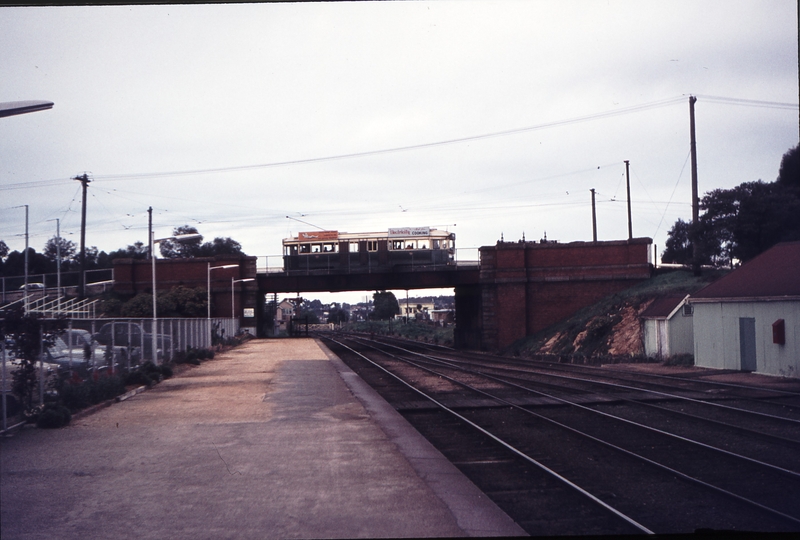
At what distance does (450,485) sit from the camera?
26.8ft

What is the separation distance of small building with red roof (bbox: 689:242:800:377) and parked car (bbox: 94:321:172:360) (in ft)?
65.1

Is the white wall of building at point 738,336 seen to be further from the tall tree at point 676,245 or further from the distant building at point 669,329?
the tall tree at point 676,245

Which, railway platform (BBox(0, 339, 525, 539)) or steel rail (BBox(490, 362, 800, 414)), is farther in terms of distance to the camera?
steel rail (BBox(490, 362, 800, 414))

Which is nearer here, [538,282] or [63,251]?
[538,282]

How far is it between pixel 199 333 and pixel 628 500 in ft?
106

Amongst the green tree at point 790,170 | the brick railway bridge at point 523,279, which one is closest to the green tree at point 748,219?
the green tree at point 790,170

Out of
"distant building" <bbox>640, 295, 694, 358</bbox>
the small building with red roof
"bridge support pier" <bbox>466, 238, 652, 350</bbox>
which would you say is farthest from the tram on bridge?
the small building with red roof

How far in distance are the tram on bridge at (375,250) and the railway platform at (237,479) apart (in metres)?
34.8

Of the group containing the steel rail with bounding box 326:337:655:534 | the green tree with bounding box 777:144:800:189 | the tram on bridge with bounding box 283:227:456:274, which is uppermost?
the green tree with bounding box 777:144:800:189

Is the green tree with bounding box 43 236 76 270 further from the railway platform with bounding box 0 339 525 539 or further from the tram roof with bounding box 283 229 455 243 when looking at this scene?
the railway platform with bounding box 0 339 525 539

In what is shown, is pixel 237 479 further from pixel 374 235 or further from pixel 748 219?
pixel 374 235

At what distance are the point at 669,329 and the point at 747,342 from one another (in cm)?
664

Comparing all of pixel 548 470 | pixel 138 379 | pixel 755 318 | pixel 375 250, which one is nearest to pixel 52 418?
pixel 138 379

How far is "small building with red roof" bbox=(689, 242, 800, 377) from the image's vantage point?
2059 cm
